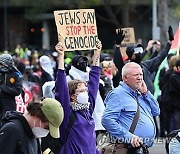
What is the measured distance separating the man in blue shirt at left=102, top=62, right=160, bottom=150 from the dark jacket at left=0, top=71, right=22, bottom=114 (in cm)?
247

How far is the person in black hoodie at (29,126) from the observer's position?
4.71 m

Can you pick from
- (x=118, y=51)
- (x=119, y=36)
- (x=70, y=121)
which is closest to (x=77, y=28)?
(x=119, y=36)

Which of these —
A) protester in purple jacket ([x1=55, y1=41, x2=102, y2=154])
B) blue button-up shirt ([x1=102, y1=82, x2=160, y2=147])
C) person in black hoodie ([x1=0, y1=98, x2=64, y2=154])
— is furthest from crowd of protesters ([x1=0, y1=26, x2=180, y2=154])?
person in black hoodie ([x1=0, y1=98, x2=64, y2=154])

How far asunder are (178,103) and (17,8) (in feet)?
147

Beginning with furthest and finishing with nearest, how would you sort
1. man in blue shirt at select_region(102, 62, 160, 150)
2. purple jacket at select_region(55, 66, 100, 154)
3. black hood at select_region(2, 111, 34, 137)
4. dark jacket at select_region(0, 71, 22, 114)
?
dark jacket at select_region(0, 71, 22, 114) < man in blue shirt at select_region(102, 62, 160, 150) < purple jacket at select_region(55, 66, 100, 154) < black hood at select_region(2, 111, 34, 137)

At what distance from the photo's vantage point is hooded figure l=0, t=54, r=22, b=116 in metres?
8.66

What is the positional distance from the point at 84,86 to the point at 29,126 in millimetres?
1442

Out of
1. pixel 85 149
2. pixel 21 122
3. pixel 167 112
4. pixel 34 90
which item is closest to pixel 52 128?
pixel 21 122

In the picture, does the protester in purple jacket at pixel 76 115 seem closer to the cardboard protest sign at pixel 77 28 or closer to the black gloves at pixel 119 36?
the cardboard protest sign at pixel 77 28

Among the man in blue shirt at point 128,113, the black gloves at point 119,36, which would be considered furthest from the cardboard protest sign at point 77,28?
the black gloves at point 119,36

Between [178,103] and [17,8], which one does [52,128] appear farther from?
[17,8]

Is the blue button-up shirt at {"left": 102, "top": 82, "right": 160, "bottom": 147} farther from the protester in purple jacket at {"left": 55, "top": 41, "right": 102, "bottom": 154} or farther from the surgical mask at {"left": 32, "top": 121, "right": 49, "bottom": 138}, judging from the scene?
the surgical mask at {"left": 32, "top": 121, "right": 49, "bottom": 138}

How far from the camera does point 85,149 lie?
5.97 m

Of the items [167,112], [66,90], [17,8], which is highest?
[17,8]
